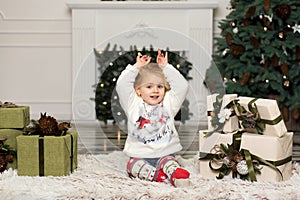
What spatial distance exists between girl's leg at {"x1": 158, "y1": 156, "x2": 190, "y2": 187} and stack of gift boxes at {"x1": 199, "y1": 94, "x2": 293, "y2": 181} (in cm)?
18

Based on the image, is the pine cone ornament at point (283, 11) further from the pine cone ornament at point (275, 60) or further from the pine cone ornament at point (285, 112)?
the pine cone ornament at point (285, 112)

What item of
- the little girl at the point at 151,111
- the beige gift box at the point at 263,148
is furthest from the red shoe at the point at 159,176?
the beige gift box at the point at 263,148

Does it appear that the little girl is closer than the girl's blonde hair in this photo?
Yes

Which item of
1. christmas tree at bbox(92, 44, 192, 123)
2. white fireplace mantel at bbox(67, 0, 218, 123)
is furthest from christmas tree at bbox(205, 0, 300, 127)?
christmas tree at bbox(92, 44, 192, 123)

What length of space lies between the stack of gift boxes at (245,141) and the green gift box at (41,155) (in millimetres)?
600

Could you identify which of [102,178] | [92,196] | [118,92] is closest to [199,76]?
[118,92]

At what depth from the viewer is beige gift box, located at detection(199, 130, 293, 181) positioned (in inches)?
95.3

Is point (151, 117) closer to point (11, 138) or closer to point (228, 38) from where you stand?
point (11, 138)

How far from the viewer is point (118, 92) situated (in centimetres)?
257

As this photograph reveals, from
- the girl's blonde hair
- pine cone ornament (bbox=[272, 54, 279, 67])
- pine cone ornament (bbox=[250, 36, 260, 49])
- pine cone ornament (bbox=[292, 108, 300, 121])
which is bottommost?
pine cone ornament (bbox=[292, 108, 300, 121])

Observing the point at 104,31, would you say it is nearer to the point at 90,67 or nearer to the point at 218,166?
the point at 90,67

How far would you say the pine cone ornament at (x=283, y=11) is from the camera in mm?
4480

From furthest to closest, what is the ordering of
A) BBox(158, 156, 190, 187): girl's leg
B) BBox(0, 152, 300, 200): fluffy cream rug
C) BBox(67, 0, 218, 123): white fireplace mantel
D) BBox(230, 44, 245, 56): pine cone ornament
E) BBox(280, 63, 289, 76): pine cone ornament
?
BBox(67, 0, 218, 123): white fireplace mantel
BBox(230, 44, 245, 56): pine cone ornament
BBox(280, 63, 289, 76): pine cone ornament
BBox(158, 156, 190, 187): girl's leg
BBox(0, 152, 300, 200): fluffy cream rug

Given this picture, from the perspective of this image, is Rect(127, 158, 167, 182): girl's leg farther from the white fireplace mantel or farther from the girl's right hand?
the white fireplace mantel
